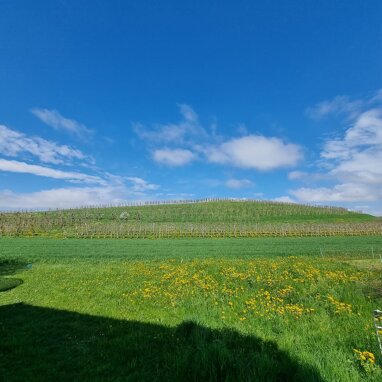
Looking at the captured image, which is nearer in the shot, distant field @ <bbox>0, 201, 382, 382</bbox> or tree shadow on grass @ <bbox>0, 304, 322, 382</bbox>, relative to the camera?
tree shadow on grass @ <bbox>0, 304, 322, 382</bbox>

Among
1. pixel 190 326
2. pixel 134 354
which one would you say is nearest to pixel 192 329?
pixel 190 326

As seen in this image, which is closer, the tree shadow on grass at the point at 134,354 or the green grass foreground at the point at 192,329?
the tree shadow on grass at the point at 134,354

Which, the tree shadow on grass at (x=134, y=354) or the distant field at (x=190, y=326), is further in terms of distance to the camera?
the distant field at (x=190, y=326)

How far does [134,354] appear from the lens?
5949mm

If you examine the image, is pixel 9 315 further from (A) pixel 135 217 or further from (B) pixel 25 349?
(A) pixel 135 217

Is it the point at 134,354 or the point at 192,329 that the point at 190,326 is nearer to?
the point at 192,329

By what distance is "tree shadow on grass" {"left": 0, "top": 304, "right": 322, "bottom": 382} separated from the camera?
459cm

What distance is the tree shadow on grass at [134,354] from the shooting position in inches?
181

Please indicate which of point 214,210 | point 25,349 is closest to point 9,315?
point 25,349

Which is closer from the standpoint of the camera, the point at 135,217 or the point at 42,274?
the point at 42,274

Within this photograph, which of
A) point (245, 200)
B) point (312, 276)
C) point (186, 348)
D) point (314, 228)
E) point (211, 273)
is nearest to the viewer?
point (186, 348)

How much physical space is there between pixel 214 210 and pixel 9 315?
91407mm

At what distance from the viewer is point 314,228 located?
64688 mm

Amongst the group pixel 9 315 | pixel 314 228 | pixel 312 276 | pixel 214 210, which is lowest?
pixel 9 315
